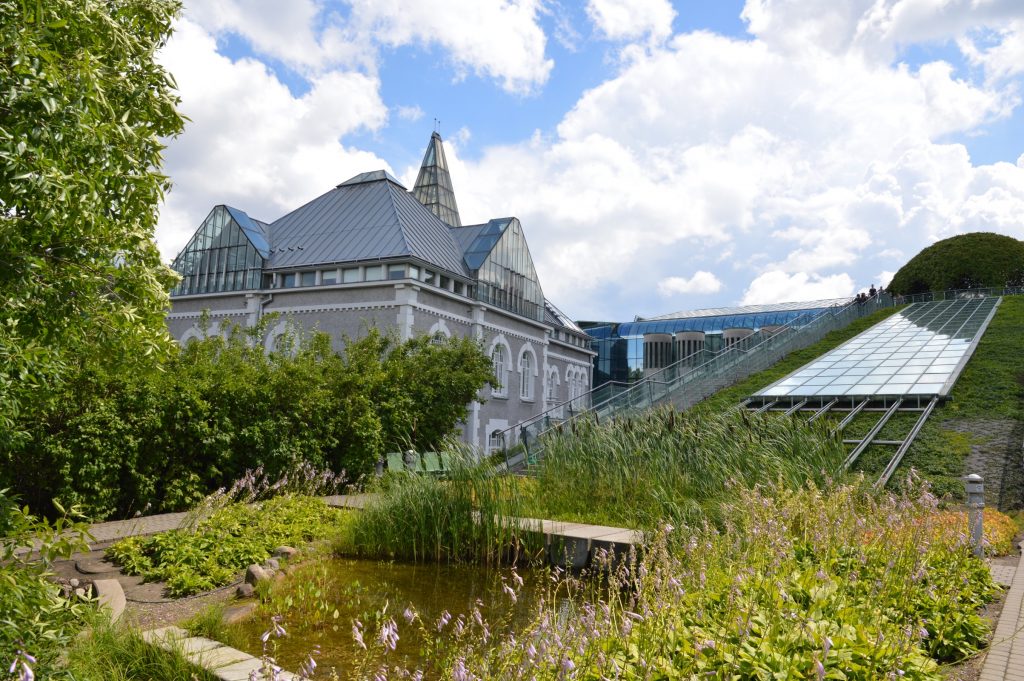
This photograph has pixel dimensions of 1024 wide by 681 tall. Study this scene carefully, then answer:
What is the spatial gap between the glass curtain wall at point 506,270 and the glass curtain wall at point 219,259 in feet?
28.8

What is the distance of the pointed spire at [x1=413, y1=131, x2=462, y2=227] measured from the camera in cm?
4053

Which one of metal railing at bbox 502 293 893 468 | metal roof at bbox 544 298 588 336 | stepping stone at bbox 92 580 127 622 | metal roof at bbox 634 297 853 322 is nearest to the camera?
stepping stone at bbox 92 580 127 622

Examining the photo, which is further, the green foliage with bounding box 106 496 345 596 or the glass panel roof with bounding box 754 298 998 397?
the glass panel roof with bounding box 754 298 998 397

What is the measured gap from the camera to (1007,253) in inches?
1756

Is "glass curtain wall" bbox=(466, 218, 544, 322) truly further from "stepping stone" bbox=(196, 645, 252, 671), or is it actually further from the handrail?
"stepping stone" bbox=(196, 645, 252, 671)

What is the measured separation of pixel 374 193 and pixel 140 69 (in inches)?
924

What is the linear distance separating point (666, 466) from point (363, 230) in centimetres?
1998

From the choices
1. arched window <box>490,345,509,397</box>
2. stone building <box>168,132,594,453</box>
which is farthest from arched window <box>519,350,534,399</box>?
arched window <box>490,345,509,397</box>

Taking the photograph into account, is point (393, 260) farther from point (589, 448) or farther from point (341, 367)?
point (589, 448)

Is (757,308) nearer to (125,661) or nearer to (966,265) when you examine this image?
(966,265)

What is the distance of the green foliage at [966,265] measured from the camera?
145 ft

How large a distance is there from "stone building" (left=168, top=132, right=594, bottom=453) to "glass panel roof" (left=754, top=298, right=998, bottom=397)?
10.5 metres

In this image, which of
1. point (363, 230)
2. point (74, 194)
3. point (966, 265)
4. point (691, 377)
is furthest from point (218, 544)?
point (966, 265)


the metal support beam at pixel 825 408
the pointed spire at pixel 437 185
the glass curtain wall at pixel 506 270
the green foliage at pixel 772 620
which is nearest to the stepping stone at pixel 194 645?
the green foliage at pixel 772 620
